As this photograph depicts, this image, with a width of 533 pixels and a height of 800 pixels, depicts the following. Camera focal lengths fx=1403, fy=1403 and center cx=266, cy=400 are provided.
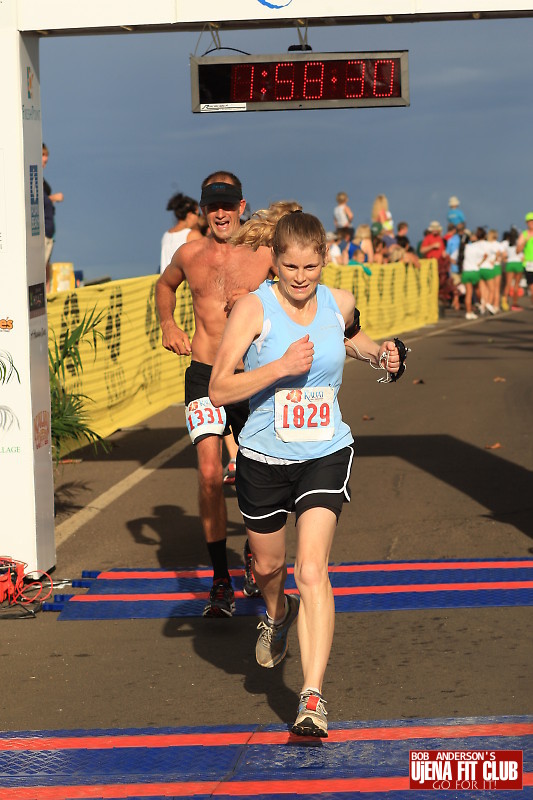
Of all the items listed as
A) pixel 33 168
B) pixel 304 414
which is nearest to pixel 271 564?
pixel 304 414

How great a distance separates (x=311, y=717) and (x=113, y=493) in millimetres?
6266

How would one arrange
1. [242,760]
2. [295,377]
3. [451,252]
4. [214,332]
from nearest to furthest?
[242,760] → [295,377] → [214,332] → [451,252]

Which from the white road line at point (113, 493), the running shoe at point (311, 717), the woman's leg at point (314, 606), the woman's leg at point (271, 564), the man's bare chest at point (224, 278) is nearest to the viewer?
the running shoe at point (311, 717)

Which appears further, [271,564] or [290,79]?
[290,79]

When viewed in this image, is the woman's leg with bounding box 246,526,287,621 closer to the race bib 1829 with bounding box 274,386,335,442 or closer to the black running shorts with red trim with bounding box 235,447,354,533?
the black running shorts with red trim with bounding box 235,447,354,533

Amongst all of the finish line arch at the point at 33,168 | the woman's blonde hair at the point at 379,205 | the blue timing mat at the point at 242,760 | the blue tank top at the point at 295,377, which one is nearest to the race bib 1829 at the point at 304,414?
the blue tank top at the point at 295,377

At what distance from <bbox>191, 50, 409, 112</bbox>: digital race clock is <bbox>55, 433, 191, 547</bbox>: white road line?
128 inches

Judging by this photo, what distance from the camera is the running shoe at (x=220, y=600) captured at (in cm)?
734

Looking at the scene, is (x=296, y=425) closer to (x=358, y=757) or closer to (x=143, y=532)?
(x=358, y=757)

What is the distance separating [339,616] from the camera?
7.34 meters

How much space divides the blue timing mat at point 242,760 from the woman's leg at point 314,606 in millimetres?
296

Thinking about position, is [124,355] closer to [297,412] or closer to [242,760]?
[297,412]

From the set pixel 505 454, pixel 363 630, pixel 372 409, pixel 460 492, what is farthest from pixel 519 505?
pixel 372 409

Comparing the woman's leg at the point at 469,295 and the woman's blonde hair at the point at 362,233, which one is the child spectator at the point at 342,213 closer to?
the woman's blonde hair at the point at 362,233
